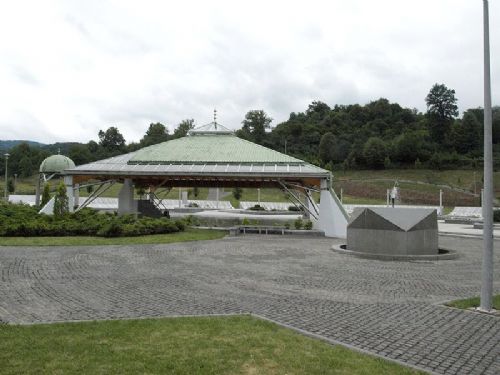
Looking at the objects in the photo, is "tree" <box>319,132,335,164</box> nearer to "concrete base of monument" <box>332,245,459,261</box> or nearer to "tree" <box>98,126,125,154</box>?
"tree" <box>98,126,125,154</box>

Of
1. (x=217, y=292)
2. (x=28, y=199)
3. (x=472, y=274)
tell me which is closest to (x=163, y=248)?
(x=217, y=292)

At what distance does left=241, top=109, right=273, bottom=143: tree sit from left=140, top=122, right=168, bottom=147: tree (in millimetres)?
20508

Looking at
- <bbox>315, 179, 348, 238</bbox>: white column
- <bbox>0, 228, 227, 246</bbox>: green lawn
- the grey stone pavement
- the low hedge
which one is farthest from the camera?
<bbox>315, 179, 348, 238</bbox>: white column

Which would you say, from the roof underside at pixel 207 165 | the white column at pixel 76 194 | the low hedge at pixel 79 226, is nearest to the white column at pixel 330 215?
the roof underside at pixel 207 165

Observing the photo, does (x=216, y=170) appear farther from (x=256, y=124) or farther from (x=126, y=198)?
(x=256, y=124)

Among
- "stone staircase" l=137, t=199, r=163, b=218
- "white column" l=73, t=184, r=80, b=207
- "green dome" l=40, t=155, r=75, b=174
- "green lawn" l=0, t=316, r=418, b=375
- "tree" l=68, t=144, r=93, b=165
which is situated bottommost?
"green lawn" l=0, t=316, r=418, b=375

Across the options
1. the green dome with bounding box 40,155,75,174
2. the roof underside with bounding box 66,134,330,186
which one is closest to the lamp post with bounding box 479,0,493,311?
the roof underside with bounding box 66,134,330,186

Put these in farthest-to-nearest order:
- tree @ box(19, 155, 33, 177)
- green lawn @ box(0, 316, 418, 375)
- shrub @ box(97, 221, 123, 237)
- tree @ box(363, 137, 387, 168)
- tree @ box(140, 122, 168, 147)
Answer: tree @ box(140, 122, 168, 147), tree @ box(19, 155, 33, 177), tree @ box(363, 137, 387, 168), shrub @ box(97, 221, 123, 237), green lawn @ box(0, 316, 418, 375)

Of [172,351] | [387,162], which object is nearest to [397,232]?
[172,351]

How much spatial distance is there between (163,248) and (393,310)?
37.9 feet

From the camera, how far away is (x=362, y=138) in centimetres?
10850

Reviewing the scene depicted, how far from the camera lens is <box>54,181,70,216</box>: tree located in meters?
25.4

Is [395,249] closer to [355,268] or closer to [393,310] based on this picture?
[355,268]

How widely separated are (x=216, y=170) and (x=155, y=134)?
9418 centimetres
